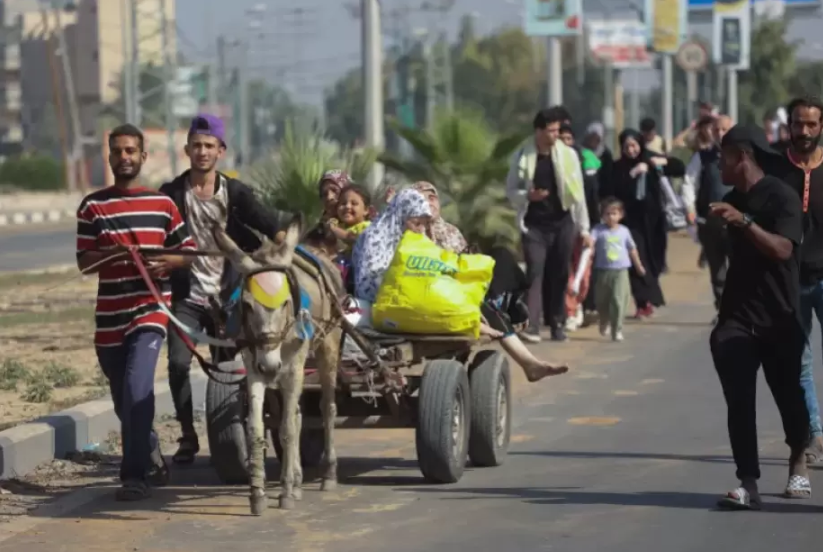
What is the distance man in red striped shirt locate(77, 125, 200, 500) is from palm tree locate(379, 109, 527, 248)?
470 inches

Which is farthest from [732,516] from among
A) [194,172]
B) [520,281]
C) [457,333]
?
[194,172]

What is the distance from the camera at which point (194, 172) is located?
10.7 m

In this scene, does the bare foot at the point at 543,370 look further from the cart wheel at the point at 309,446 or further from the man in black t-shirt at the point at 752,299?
the man in black t-shirt at the point at 752,299

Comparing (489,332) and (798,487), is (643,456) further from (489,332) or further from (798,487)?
(798,487)

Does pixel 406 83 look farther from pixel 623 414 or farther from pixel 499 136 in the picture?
pixel 623 414

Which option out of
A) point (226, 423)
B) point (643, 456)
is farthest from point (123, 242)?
point (643, 456)

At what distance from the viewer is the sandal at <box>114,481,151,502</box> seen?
9.71 metres

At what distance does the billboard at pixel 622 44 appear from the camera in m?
63.1

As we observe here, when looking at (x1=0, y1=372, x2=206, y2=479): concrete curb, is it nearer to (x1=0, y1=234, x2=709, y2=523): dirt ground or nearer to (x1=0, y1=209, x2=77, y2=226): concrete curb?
(x1=0, y1=234, x2=709, y2=523): dirt ground

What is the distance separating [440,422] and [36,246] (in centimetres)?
3231

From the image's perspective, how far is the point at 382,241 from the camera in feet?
34.8

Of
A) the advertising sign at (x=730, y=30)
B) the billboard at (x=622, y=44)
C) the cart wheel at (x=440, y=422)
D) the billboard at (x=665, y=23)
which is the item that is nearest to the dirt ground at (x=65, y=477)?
the cart wheel at (x=440, y=422)

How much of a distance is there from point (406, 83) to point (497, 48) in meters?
43.8

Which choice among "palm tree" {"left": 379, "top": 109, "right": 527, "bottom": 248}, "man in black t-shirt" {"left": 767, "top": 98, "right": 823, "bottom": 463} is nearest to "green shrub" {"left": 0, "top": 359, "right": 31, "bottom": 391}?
"man in black t-shirt" {"left": 767, "top": 98, "right": 823, "bottom": 463}
